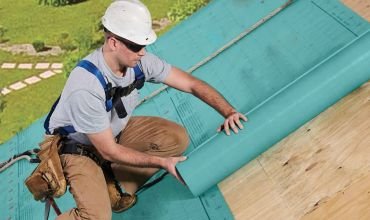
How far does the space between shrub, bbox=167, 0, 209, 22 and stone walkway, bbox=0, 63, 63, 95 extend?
10.1 feet

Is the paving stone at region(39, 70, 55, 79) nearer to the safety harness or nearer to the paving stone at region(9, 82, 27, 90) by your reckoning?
the paving stone at region(9, 82, 27, 90)

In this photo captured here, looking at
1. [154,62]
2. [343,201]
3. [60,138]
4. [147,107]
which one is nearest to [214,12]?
[147,107]

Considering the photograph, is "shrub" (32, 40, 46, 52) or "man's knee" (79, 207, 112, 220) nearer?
"man's knee" (79, 207, 112, 220)

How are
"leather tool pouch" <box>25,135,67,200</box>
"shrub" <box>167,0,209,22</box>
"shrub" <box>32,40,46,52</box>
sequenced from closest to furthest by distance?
1. "leather tool pouch" <box>25,135,67,200</box>
2. "shrub" <box>32,40,46,52</box>
3. "shrub" <box>167,0,209,22</box>

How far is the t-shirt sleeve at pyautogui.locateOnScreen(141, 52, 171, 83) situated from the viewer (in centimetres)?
524

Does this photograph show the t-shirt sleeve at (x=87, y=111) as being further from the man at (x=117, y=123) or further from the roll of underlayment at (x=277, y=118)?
the roll of underlayment at (x=277, y=118)

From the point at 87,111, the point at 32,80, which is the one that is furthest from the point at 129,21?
the point at 32,80

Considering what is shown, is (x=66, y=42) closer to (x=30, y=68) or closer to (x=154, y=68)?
(x=30, y=68)

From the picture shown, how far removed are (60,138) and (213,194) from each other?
5.27ft

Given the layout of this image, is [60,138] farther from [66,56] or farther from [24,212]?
[66,56]

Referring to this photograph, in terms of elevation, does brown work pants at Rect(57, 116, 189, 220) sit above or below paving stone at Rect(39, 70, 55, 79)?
above

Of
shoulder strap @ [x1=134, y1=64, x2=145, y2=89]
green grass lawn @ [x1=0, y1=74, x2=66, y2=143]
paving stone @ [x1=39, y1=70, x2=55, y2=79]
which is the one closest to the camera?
shoulder strap @ [x1=134, y1=64, x2=145, y2=89]

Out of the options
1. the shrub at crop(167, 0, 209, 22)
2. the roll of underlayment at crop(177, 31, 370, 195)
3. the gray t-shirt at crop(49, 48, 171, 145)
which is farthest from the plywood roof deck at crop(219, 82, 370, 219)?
the shrub at crop(167, 0, 209, 22)

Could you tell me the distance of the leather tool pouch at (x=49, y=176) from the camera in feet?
16.5
